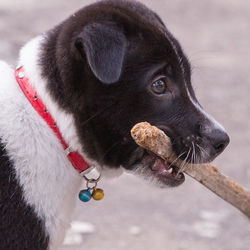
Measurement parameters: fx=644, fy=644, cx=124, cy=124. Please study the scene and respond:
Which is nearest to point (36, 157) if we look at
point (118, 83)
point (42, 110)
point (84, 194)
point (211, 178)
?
point (42, 110)

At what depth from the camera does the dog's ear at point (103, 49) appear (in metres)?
2.60

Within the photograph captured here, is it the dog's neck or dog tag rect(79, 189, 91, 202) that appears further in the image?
dog tag rect(79, 189, 91, 202)

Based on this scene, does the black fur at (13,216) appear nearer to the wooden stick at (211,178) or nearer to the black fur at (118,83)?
the black fur at (118,83)

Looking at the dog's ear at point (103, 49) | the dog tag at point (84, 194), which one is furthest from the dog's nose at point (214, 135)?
the dog tag at point (84, 194)

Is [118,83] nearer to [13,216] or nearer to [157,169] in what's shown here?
[157,169]

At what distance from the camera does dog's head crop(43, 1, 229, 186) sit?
9.00 ft

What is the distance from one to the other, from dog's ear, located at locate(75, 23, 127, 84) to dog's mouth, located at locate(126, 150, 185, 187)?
45 cm

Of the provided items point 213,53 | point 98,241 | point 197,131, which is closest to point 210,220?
point 98,241

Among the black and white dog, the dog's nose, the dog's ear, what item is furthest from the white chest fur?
the dog's nose

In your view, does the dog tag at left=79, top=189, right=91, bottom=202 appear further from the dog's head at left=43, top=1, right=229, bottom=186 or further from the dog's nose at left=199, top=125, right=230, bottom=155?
the dog's nose at left=199, top=125, right=230, bottom=155

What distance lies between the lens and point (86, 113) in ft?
9.07

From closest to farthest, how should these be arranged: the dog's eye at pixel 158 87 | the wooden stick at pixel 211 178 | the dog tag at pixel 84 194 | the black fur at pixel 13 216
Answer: the black fur at pixel 13 216 → the wooden stick at pixel 211 178 → the dog's eye at pixel 158 87 → the dog tag at pixel 84 194

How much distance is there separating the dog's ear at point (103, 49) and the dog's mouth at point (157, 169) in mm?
451

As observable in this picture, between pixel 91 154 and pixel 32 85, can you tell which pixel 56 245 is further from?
pixel 32 85
